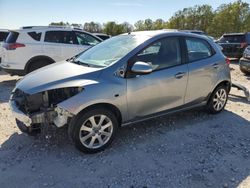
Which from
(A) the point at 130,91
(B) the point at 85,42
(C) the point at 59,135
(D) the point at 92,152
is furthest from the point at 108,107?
(B) the point at 85,42

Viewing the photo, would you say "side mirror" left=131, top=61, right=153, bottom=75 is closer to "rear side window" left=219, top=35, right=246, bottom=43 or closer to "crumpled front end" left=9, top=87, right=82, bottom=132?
"crumpled front end" left=9, top=87, right=82, bottom=132

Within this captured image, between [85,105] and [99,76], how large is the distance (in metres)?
0.47

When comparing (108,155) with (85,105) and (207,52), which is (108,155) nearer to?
(85,105)

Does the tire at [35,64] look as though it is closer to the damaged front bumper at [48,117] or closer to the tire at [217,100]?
the damaged front bumper at [48,117]

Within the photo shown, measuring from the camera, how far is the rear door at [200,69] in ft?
16.3

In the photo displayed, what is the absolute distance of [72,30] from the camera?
934 centimetres

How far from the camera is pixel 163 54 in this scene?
184 inches

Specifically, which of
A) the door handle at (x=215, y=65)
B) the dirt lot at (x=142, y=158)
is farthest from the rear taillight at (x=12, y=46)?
the door handle at (x=215, y=65)

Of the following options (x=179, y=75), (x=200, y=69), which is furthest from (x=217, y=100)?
(x=179, y=75)

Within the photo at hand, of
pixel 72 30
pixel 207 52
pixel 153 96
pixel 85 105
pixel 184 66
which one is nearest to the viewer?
pixel 85 105

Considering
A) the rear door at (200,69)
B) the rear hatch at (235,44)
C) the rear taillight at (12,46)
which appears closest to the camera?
the rear door at (200,69)

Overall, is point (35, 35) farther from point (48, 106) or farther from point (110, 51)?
point (48, 106)

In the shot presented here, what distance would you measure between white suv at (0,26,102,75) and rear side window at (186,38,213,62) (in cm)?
489

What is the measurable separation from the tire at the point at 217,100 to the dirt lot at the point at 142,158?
333 mm
